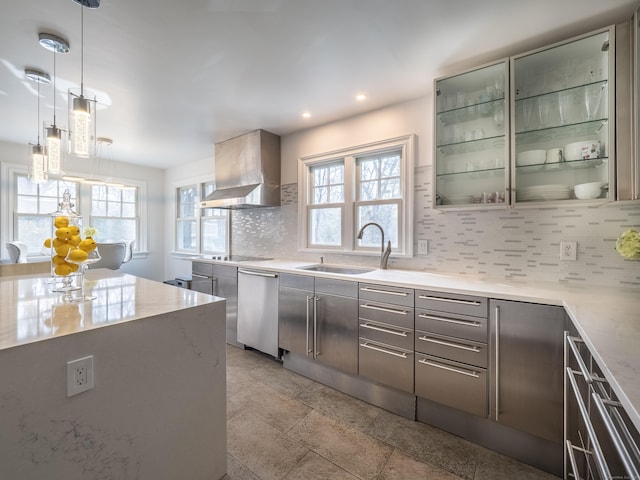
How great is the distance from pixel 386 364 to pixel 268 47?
2326 millimetres

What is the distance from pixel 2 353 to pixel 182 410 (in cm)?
67

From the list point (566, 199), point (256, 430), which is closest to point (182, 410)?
point (256, 430)

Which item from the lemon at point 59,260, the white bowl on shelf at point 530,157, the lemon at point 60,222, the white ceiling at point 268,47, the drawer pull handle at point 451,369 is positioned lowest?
the drawer pull handle at point 451,369

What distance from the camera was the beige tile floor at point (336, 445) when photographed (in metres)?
1.51

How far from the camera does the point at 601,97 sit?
1.67 meters

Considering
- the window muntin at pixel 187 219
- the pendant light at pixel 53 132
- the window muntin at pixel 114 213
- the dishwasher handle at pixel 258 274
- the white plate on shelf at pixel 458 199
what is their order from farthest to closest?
the window muntin at pixel 187 219
the window muntin at pixel 114 213
the dishwasher handle at pixel 258 274
the white plate on shelf at pixel 458 199
the pendant light at pixel 53 132

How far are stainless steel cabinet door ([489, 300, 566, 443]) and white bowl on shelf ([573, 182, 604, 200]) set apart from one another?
0.72 meters

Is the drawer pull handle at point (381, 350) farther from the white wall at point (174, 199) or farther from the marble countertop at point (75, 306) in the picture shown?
the white wall at point (174, 199)

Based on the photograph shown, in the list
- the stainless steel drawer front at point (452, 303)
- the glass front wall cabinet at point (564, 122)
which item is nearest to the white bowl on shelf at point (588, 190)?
the glass front wall cabinet at point (564, 122)

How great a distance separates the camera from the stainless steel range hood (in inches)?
134

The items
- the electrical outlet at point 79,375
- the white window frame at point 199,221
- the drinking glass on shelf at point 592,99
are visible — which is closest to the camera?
the electrical outlet at point 79,375

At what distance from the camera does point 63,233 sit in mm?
1240

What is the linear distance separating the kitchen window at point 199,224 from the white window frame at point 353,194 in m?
1.56

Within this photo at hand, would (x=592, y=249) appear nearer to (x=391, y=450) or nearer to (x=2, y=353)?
(x=391, y=450)
